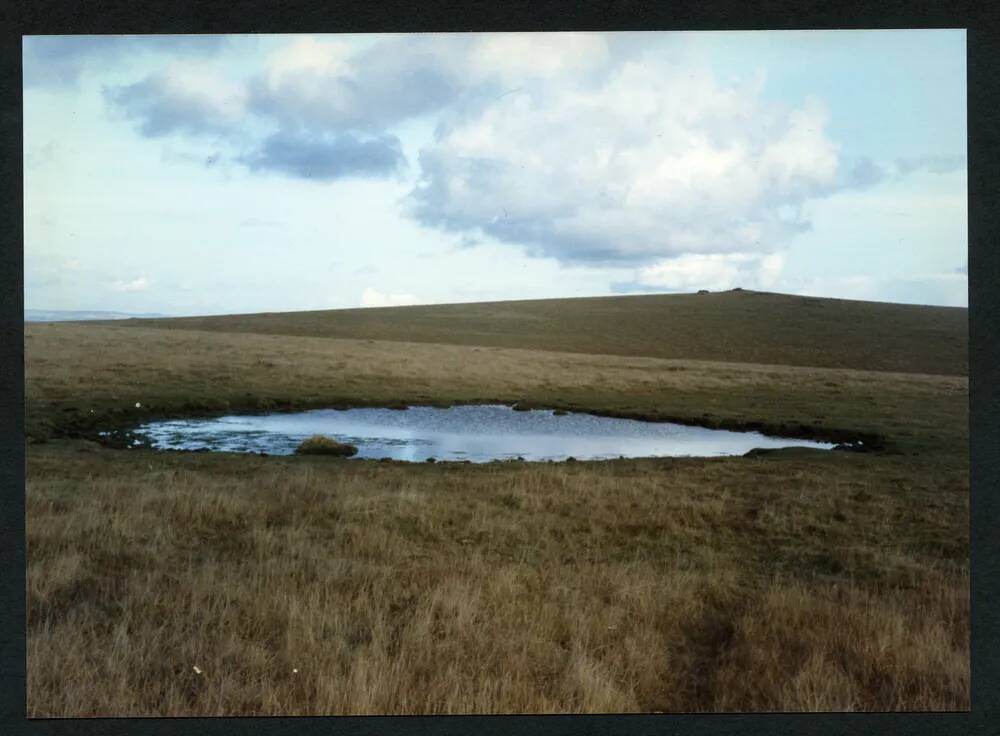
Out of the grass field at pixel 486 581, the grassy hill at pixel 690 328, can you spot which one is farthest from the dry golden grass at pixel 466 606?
the grassy hill at pixel 690 328

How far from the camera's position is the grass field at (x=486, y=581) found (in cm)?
455

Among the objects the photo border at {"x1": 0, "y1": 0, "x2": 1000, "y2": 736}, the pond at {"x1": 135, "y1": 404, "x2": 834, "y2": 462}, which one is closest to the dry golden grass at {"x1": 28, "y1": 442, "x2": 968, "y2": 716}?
the photo border at {"x1": 0, "y1": 0, "x2": 1000, "y2": 736}

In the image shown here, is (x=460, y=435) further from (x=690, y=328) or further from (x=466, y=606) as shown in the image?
(x=690, y=328)

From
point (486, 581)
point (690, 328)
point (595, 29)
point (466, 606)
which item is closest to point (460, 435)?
point (486, 581)

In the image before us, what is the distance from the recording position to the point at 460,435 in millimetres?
15547

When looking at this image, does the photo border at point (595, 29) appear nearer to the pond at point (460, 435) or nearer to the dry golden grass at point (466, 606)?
the dry golden grass at point (466, 606)

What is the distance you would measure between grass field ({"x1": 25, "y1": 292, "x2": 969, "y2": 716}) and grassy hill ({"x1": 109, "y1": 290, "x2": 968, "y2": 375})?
2129 centimetres

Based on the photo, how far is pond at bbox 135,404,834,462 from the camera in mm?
13055

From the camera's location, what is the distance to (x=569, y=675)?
460 centimetres

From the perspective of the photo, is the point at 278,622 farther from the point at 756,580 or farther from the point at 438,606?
the point at 756,580

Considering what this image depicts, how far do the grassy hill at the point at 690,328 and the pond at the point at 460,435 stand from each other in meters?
16.5

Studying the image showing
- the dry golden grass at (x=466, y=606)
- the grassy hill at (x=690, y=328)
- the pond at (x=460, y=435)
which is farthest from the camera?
the grassy hill at (x=690, y=328)

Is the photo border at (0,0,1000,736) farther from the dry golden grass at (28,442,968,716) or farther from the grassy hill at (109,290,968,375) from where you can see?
the grassy hill at (109,290,968,375)

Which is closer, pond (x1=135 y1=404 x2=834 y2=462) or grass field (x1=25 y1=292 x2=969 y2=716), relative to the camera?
grass field (x1=25 y1=292 x2=969 y2=716)
